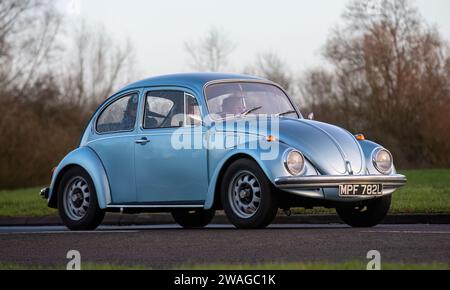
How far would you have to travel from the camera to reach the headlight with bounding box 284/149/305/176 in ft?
33.9

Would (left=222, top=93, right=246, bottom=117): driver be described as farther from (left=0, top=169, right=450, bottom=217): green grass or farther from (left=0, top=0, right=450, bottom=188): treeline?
(left=0, top=0, right=450, bottom=188): treeline

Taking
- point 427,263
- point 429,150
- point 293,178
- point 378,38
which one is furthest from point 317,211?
point 378,38

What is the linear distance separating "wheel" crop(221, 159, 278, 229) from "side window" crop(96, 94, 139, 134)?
2.03 meters

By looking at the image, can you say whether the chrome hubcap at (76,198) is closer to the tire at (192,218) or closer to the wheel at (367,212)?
the tire at (192,218)

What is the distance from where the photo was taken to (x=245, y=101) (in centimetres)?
1178

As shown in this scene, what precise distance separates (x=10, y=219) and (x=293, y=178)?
8.25 meters

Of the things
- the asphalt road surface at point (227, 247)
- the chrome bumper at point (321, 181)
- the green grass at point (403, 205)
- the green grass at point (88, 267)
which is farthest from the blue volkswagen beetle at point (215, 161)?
the green grass at point (88, 267)

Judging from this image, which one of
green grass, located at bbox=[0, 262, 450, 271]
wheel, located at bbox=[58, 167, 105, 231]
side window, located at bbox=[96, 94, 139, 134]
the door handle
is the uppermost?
side window, located at bbox=[96, 94, 139, 134]

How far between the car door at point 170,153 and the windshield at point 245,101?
0.26 metres

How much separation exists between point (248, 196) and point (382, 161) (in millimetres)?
1695

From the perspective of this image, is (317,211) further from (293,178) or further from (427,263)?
(427,263)

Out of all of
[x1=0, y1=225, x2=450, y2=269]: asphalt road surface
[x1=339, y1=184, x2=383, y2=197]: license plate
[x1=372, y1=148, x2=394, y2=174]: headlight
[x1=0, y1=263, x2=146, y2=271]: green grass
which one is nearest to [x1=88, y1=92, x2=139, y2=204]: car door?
[x1=0, y1=225, x2=450, y2=269]: asphalt road surface

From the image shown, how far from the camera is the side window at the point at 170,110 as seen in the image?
1157cm

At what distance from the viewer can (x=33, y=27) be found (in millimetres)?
53031
